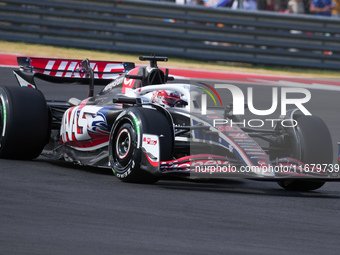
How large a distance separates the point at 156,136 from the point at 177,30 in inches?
425

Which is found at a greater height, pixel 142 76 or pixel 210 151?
pixel 142 76

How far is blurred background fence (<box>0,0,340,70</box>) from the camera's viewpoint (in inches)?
654

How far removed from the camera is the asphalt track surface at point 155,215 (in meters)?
4.74

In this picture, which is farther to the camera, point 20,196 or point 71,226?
point 20,196

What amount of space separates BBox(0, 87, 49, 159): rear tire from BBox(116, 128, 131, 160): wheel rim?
126 cm

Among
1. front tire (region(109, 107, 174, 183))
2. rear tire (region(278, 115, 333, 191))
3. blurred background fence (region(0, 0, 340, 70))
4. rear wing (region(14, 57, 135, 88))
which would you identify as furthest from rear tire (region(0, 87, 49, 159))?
blurred background fence (region(0, 0, 340, 70))

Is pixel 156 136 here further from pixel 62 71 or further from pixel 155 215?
pixel 62 71

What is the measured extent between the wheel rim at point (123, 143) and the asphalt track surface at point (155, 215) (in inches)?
10.6

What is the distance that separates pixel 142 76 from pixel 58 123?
1116 millimetres

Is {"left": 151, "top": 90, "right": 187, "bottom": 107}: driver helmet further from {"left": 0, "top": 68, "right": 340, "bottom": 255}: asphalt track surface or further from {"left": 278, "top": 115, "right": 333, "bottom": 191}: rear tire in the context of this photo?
{"left": 278, "top": 115, "right": 333, "bottom": 191}: rear tire

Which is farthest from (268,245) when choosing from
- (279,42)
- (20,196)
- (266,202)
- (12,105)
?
(279,42)

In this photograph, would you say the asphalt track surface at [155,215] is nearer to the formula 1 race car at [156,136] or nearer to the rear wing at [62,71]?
the formula 1 race car at [156,136]

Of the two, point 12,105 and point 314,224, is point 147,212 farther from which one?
point 12,105

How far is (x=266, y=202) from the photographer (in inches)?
261
